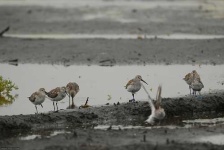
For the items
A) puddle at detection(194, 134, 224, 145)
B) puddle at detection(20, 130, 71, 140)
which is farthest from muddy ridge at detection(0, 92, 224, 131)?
puddle at detection(194, 134, 224, 145)

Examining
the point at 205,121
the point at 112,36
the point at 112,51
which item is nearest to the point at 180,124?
the point at 205,121

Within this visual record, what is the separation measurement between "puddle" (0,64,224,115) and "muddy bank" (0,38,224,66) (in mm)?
924

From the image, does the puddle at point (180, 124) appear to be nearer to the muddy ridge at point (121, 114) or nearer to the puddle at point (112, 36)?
the muddy ridge at point (121, 114)

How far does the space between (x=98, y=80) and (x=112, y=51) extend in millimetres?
4293

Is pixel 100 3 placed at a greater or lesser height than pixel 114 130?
greater

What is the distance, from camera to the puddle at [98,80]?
17.4 metres

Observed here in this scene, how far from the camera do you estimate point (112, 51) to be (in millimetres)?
23766

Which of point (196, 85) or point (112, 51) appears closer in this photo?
point (196, 85)

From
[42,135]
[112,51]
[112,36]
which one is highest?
[112,36]

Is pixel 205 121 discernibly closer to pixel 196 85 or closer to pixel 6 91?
pixel 196 85

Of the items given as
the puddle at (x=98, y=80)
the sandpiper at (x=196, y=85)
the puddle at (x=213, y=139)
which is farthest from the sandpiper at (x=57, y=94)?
the puddle at (x=213, y=139)

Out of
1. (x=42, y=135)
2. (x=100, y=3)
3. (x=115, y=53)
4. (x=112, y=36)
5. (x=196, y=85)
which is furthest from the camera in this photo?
(x=100, y=3)

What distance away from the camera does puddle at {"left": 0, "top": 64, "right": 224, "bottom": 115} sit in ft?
57.1

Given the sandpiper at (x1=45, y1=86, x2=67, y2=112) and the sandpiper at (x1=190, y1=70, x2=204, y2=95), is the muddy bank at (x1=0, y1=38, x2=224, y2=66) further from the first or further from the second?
the sandpiper at (x1=45, y1=86, x2=67, y2=112)
